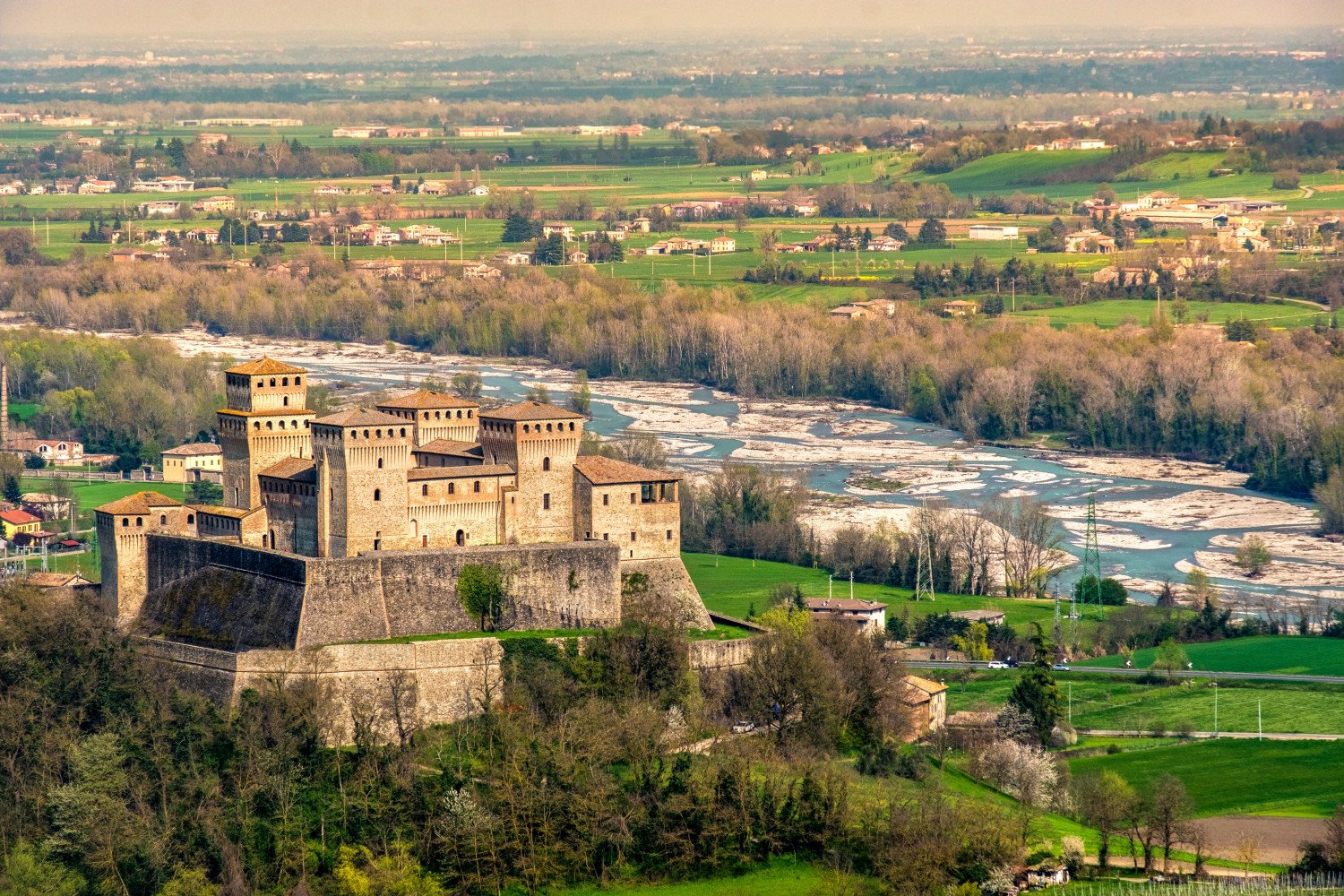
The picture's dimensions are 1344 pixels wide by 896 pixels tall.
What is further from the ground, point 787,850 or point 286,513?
point 286,513

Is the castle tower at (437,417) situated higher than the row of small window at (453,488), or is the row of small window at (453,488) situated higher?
the castle tower at (437,417)

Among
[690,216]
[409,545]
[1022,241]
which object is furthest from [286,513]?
[690,216]

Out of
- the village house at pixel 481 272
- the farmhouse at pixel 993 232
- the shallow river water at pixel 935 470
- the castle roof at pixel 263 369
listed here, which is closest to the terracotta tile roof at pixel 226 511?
the castle roof at pixel 263 369

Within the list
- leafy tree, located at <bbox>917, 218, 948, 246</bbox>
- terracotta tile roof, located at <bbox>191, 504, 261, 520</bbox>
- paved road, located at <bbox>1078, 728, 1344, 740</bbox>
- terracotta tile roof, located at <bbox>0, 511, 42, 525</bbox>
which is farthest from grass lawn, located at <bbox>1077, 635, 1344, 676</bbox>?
leafy tree, located at <bbox>917, 218, 948, 246</bbox>

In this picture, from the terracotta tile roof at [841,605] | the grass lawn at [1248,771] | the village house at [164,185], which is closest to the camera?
the grass lawn at [1248,771]

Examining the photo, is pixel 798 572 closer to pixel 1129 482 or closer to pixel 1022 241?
pixel 1129 482

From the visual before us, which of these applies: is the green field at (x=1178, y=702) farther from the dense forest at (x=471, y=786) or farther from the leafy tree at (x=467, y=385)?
the leafy tree at (x=467, y=385)

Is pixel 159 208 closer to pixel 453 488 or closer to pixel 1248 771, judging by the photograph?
pixel 453 488
